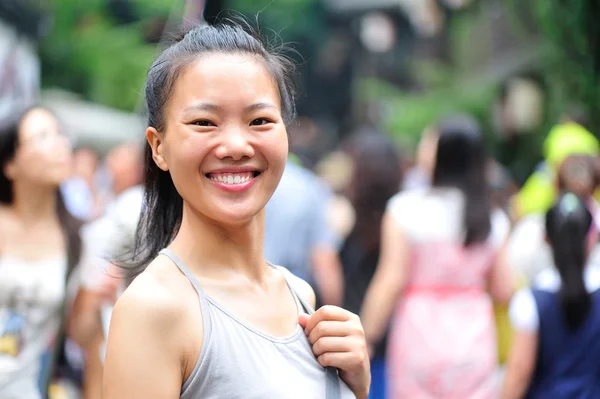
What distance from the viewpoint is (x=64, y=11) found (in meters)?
28.1

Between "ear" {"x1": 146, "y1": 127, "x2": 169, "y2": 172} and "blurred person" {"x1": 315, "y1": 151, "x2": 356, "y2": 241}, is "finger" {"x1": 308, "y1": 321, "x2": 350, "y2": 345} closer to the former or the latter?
"ear" {"x1": 146, "y1": 127, "x2": 169, "y2": 172}

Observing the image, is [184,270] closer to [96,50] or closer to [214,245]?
[214,245]

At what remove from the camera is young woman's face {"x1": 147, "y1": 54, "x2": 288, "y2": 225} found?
2.13m

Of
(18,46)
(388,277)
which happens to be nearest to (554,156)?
(388,277)

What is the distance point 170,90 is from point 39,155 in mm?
2673

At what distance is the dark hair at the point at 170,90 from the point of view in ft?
7.33

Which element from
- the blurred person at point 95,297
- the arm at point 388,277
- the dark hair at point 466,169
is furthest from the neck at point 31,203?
the dark hair at point 466,169

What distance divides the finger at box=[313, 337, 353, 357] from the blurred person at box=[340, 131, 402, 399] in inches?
153

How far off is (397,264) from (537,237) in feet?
3.86

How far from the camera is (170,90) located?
222cm

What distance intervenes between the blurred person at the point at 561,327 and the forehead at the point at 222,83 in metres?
2.75

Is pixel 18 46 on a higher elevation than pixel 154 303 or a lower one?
higher

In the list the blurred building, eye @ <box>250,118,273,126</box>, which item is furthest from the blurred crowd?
the blurred building

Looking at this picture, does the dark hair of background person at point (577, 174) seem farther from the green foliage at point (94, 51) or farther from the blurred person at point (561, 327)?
the green foliage at point (94, 51)
